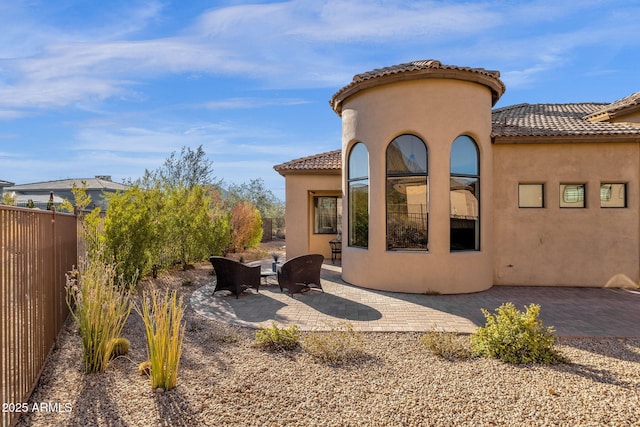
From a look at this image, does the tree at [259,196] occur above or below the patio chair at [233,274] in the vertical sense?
above

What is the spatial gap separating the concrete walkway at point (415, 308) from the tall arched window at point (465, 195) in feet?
5.32

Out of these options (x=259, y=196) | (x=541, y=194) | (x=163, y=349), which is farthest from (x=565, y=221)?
(x=259, y=196)

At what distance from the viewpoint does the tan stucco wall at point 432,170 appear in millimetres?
9297

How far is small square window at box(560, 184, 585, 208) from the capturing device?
10438 millimetres

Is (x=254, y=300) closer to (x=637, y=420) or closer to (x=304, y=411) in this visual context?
(x=304, y=411)

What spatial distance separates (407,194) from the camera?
9656 millimetres

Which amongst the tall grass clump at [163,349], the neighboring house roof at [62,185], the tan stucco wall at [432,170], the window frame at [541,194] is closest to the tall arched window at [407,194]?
the tan stucco wall at [432,170]

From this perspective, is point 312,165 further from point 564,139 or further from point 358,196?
point 564,139

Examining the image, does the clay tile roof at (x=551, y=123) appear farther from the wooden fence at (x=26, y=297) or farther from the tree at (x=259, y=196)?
the tree at (x=259, y=196)

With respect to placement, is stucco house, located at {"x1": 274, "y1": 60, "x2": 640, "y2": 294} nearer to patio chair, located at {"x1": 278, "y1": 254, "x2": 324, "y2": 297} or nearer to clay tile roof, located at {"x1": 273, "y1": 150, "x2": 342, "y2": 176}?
patio chair, located at {"x1": 278, "y1": 254, "x2": 324, "y2": 297}

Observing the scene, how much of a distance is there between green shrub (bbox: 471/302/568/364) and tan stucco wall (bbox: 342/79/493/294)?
409cm

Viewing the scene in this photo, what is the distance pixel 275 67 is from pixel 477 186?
10.5 metres

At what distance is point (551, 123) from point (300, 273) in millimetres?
10065

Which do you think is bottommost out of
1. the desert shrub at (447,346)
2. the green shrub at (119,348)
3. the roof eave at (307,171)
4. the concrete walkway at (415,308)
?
the concrete walkway at (415,308)
